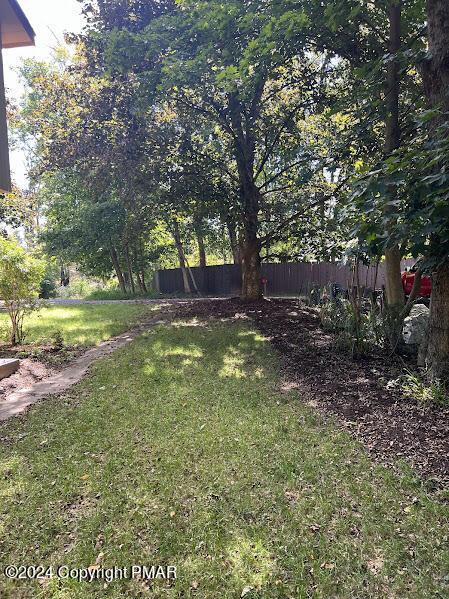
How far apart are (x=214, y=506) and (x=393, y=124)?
6053mm

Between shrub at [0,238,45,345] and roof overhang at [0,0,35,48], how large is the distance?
3.09 meters

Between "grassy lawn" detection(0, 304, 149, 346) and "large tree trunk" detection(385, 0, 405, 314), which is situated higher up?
"large tree trunk" detection(385, 0, 405, 314)

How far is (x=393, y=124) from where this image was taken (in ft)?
20.2

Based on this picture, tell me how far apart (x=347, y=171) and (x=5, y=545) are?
8.60 m

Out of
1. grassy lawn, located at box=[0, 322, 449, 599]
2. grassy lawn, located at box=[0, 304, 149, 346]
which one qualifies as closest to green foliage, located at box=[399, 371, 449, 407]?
grassy lawn, located at box=[0, 322, 449, 599]

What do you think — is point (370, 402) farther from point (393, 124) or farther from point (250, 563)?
point (393, 124)

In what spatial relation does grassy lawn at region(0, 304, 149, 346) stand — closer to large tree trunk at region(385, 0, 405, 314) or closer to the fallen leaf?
large tree trunk at region(385, 0, 405, 314)

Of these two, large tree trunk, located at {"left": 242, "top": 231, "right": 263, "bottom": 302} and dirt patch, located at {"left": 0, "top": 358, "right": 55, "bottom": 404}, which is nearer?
dirt patch, located at {"left": 0, "top": 358, "right": 55, "bottom": 404}

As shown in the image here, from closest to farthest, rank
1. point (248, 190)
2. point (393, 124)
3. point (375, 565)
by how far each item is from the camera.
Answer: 1. point (375, 565)
2. point (393, 124)
3. point (248, 190)

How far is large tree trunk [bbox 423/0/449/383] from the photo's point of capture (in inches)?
157

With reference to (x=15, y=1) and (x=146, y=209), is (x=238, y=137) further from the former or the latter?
(x=15, y=1)

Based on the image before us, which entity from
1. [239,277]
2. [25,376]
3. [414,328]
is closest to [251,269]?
[414,328]

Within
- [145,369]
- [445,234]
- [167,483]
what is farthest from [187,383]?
[445,234]

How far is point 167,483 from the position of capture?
2719 mm
